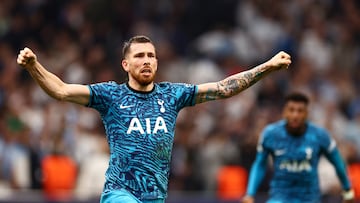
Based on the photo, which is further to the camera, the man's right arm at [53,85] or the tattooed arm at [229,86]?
the tattooed arm at [229,86]

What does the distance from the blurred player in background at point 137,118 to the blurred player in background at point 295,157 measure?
10.9 ft

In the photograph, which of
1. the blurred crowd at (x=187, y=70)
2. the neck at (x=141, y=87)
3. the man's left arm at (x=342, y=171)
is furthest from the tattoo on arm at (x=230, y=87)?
the blurred crowd at (x=187, y=70)

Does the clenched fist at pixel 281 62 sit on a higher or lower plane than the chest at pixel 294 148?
higher

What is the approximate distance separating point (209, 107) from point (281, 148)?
5478mm

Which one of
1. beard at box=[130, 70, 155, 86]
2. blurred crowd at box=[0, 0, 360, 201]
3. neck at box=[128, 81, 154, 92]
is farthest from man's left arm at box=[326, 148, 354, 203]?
beard at box=[130, 70, 155, 86]

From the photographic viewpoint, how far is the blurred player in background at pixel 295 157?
1314 cm

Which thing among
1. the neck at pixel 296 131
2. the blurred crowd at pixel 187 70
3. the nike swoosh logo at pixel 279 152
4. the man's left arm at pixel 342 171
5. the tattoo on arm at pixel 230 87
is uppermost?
the blurred crowd at pixel 187 70

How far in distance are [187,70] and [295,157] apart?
6587mm

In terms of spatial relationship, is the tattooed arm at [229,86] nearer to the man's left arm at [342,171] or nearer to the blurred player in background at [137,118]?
the blurred player in background at [137,118]

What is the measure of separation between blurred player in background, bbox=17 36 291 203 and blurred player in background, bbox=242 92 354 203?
10.9ft

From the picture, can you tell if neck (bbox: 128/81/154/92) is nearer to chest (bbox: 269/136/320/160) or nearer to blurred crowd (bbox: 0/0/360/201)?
chest (bbox: 269/136/320/160)

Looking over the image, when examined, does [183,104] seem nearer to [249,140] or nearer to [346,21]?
[249,140]

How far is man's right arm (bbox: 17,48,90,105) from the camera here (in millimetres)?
9258

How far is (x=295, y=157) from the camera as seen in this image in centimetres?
1323
